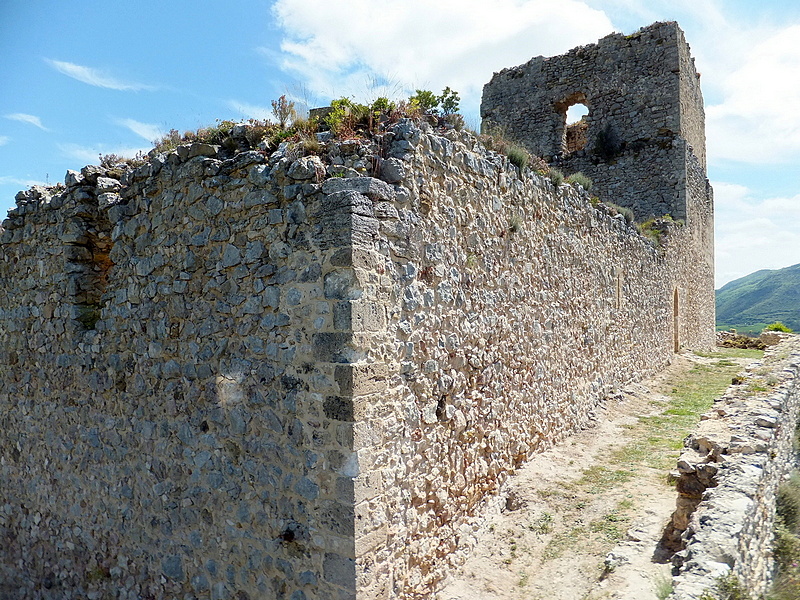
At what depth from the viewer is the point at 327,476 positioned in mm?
3803

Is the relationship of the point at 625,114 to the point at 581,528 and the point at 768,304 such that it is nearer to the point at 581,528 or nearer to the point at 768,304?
the point at 581,528

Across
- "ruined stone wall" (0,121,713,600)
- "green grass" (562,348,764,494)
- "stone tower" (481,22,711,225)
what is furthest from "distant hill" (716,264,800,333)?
"ruined stone wall" (0,121,713,600)

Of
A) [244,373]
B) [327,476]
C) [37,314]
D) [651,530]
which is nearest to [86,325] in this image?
[37,314]

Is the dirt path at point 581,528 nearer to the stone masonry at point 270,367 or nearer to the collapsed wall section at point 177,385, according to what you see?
the stone masonry at point 270,367

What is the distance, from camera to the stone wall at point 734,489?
344 centimetres

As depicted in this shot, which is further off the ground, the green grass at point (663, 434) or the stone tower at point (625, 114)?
the stone tower at point (625, 114)

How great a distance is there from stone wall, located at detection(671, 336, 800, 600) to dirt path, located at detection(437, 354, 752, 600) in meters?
0.32

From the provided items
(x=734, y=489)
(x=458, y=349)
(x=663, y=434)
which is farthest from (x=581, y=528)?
(x=663, y=434)

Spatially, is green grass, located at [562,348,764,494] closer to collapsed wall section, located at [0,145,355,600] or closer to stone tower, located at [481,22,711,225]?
Result: collapsed wall section, located at [0,145,355,600]

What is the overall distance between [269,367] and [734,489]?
3.78 meters

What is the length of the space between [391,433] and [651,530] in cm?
288

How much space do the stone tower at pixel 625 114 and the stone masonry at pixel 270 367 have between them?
32.6ft

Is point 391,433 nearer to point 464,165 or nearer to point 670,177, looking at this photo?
point 464,165

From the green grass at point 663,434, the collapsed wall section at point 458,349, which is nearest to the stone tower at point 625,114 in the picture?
the green grass at point 663,434
